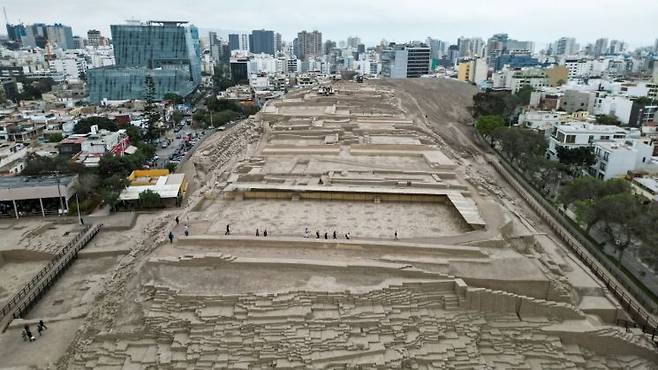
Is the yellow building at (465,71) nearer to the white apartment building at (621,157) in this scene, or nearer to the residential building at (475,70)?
the residential building at (475,70)

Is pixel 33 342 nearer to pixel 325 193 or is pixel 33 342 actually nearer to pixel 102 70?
pixel 325 193

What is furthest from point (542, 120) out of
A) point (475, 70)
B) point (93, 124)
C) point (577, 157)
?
point (475, 70)

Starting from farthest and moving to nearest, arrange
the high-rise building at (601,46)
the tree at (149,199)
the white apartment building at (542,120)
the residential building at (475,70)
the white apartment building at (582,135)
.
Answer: the high-rise building at (601,46)
the residential building at (475,70)
the white apartment building at (542,120)
the white apartment building at (582,135)
the tree at (149,199)

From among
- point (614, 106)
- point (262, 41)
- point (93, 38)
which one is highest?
point (262, 41)

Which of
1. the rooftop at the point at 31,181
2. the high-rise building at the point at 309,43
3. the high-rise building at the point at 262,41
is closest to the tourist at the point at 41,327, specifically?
the rooftop at the point at 31,181

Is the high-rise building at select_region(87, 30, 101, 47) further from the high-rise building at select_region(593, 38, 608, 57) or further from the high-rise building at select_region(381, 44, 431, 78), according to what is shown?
the high-rise building at select_region(593, 38, 608, 57)

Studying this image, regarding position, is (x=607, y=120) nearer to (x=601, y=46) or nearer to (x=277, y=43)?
(x=277, y=43)
